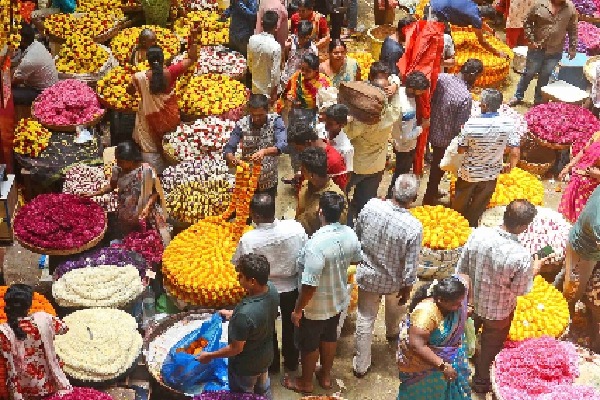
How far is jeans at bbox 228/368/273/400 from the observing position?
560cm

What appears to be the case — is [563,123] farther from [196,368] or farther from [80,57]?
[80,57]

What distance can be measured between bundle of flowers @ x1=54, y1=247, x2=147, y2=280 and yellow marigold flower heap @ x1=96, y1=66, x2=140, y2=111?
2.31 meters

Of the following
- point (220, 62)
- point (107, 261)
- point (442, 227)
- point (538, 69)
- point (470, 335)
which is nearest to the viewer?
point (470, 335)

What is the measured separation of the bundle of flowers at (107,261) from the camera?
685 cm

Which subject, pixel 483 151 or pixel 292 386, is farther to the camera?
pixel 483 151

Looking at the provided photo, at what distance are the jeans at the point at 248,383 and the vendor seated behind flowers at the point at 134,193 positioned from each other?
203 centimetres

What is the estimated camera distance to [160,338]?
6402 millimetres

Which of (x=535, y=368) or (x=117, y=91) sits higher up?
(x=117, y=91)

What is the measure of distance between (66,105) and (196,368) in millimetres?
4142

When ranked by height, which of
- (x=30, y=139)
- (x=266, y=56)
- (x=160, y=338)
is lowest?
(x=160, y=338)

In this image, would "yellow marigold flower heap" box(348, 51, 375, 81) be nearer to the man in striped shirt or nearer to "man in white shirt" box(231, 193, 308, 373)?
the man in striped shirt

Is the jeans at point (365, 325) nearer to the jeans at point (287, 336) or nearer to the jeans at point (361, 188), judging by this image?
the jeans at point (287, 336)

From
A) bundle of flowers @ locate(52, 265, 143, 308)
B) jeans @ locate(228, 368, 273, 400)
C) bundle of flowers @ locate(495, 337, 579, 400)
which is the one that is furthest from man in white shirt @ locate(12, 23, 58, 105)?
bundle of flowers @ locate(495, 337, 579, 400)

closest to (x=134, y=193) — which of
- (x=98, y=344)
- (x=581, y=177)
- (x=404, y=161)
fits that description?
(x=98, y=344)
